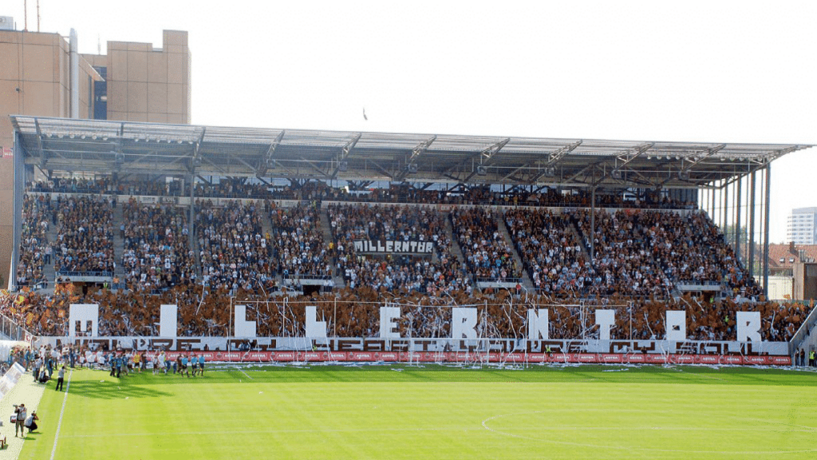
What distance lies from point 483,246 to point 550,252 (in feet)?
14.9

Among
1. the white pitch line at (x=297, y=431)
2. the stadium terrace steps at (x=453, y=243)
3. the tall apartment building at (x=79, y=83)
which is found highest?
the tall apartment building at (x=79, y=83)

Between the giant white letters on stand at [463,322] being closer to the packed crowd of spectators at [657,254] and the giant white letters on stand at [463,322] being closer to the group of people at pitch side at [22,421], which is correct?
the packed crowd of spectators at [657,254]

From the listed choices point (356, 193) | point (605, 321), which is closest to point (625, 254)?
point (605, 321)

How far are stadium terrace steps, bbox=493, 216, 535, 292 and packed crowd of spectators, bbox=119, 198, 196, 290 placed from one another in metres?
21.0

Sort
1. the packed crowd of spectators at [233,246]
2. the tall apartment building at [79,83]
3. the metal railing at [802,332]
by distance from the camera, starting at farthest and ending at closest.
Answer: the tall apartment building at [79,83] → the packed crowd of spectators at [233,246] → the metal railing at [802,332]

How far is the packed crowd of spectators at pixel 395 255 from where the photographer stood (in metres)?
56.9

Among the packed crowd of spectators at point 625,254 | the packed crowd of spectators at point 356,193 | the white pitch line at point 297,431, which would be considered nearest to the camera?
the white pitch line at point 297,431

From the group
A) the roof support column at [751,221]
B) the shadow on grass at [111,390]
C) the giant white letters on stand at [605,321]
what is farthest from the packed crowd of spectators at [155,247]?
the roof support column at [751,221]

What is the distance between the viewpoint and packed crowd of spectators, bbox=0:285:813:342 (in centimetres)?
4647

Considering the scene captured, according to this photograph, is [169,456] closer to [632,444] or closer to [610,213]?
[632,444]

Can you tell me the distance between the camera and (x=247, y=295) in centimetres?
4988

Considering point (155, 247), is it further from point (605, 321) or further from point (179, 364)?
point (605, 321)

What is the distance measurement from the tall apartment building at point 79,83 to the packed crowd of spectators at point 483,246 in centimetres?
2519

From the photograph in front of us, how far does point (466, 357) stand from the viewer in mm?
48188
